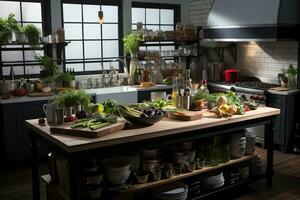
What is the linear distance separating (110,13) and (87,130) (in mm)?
4177

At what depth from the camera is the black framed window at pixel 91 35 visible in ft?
21.3

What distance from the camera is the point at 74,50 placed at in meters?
6.59

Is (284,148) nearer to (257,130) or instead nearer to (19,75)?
(257,130)

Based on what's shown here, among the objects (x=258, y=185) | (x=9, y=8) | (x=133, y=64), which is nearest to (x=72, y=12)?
(x=9, y=8)

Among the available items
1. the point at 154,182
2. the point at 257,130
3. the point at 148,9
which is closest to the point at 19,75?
the point at 148,9

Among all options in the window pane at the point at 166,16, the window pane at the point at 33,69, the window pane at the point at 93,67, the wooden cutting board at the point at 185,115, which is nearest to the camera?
the wooden cutting board at the point at 185,115

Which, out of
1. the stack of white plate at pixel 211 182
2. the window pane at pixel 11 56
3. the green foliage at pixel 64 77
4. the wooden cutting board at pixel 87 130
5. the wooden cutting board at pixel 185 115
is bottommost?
the stack of white plate at pixel 211 182

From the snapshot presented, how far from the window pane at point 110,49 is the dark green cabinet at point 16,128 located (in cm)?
195

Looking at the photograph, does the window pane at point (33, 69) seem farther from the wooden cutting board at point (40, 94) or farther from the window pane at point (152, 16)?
the window pane at point (152, 16)

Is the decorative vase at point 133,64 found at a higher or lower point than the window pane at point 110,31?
lower

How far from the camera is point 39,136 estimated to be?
352 centimetres

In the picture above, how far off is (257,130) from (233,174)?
7.03 feet

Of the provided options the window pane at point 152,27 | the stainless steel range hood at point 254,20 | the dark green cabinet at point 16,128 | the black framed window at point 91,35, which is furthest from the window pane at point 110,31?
the dark green cabinet at point 16,128

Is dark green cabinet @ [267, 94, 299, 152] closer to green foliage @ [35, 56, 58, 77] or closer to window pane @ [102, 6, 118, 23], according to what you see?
window pane @ [102, 6, 118, 23]
